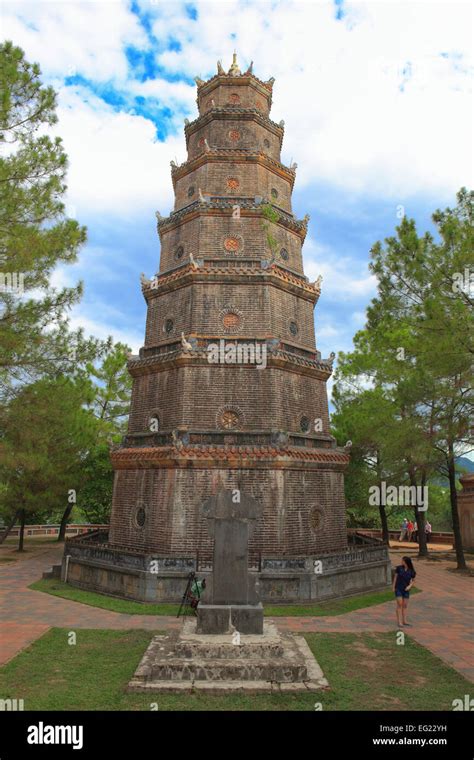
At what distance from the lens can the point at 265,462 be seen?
46.6 ft

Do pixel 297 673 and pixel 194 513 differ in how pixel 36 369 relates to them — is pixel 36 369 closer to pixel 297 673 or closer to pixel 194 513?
pixel 194 513

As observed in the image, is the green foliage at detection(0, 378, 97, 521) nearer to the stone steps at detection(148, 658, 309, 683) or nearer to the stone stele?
the stone stele

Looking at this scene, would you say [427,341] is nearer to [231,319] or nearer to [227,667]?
[231,319]

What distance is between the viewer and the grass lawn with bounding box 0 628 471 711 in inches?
255

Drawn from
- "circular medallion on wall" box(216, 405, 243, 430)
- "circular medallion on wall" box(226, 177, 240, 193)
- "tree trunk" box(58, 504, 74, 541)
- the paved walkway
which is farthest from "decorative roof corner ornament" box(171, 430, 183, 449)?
"tree trunk" box(58, 504, 74, 541)

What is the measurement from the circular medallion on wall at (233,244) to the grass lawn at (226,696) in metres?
12.5

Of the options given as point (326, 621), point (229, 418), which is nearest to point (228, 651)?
point (326, 621)

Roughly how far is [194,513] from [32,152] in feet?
33.7

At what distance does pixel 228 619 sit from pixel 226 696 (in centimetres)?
168

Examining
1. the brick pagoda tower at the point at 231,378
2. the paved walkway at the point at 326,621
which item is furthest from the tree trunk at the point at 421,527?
the brick pagoda tower at the point at 231,378

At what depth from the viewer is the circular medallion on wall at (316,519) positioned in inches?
588

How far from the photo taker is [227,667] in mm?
7141

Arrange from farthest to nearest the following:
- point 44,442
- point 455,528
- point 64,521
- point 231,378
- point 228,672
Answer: point 64,521, point 455,528, point 231,378, point 44,442, point 228,672

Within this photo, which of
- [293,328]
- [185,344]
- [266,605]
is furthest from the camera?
[293,328]
